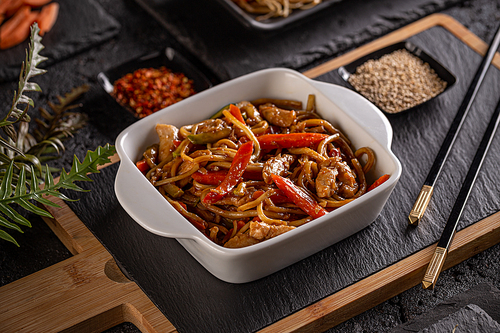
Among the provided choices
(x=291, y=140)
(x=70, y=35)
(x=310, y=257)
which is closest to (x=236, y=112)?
(x=291, y=140)

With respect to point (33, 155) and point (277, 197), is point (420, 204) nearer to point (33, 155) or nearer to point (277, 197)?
point (277, 197)

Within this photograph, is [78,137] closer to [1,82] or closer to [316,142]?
[1,82]

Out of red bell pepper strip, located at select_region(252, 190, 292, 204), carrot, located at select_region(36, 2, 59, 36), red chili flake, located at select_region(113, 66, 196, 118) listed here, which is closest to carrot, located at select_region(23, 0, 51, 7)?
carrot, located at select_region(36, 2, 59, 36)

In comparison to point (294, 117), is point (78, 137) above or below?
below

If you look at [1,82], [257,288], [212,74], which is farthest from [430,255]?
[1,82]

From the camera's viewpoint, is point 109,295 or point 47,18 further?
point 47,18

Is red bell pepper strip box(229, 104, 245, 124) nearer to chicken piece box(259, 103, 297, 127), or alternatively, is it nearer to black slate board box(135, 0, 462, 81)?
chicken piece box(259, 103, 297, 127)
